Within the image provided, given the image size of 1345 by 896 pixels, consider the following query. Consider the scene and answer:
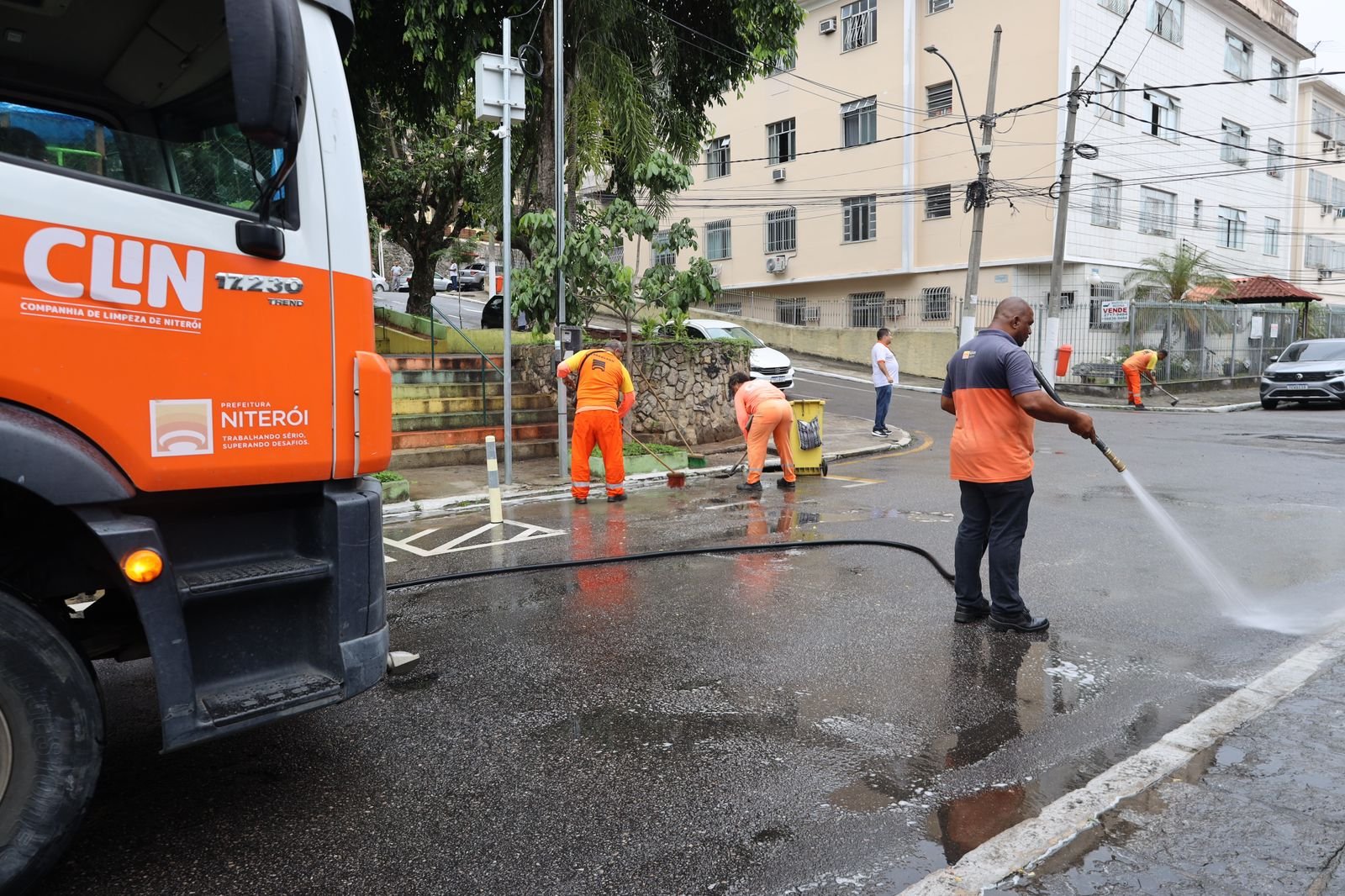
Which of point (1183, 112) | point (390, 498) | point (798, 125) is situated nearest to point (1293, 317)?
point (1183, 112)

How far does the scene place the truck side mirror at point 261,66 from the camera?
8.80 ft

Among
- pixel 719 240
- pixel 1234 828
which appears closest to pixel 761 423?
pixel 1234 828

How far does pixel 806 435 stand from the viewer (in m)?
11.8

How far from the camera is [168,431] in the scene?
2.84 metres

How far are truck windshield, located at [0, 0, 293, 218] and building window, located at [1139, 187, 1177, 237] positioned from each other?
32.6 meters

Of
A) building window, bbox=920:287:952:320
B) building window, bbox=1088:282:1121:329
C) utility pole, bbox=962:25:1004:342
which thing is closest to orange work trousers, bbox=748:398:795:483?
utility pole, bbox=962:25:1004:342

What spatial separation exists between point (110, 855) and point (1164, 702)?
4273mm

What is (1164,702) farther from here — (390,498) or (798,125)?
(798,125)

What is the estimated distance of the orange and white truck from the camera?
263 centimetres

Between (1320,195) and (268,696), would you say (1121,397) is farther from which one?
(1320,195)

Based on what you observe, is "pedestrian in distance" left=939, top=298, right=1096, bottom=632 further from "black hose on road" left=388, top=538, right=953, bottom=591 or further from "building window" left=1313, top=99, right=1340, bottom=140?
"building window" left=1313, top=99, right=1340, bottom=140

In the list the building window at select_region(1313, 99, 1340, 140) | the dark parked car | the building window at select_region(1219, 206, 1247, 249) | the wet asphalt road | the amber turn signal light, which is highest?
the building window at select_region(1313, 99, 1340, 140)

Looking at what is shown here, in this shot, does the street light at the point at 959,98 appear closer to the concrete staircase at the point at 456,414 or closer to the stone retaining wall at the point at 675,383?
the stone retaining wall at the point at 675,383

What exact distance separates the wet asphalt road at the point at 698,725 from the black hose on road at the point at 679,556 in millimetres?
77
